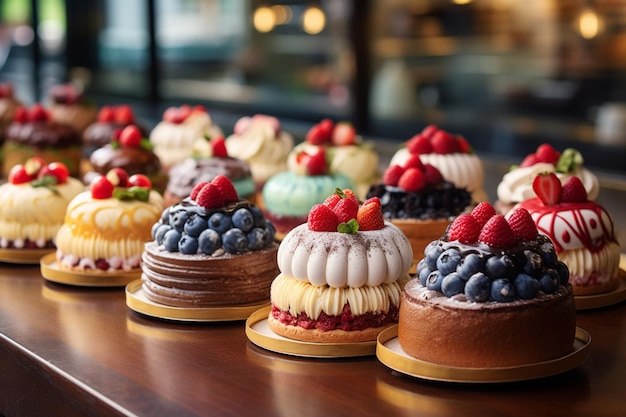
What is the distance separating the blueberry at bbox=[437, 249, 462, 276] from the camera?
2.12m

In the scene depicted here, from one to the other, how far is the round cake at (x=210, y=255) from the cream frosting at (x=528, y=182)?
0.85 m

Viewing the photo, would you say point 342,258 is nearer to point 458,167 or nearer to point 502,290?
point 502,290

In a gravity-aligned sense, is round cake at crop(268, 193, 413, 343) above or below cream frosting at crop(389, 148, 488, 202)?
below

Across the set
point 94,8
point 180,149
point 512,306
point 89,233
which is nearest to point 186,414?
point 512,306

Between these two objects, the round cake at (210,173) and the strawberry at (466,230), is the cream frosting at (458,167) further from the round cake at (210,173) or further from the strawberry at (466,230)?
the strawberry at (466,230)

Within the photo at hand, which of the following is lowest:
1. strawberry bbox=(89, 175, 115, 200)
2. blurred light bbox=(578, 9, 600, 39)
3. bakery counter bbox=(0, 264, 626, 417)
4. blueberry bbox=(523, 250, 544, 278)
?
bakery counter bbox=(0, 264, 626, 417)

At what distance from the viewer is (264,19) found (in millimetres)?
6957

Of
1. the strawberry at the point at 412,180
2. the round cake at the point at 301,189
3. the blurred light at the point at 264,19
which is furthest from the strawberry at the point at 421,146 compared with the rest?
the blurred light at the point at 264,19

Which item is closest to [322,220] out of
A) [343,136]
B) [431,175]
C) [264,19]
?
[431,175]

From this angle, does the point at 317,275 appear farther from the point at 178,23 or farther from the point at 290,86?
the point at 178,23

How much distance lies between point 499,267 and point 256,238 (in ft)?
2.62

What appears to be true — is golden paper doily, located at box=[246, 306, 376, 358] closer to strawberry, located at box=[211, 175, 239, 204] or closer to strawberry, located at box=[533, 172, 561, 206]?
strawberry, located at box=[211, 175, 239, 204]

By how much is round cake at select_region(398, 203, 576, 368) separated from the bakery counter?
0.07 m

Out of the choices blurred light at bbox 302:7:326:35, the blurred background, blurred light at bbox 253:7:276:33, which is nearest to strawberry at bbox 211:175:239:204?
the blurred background
